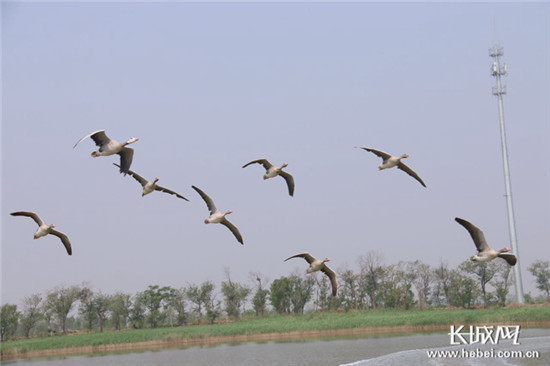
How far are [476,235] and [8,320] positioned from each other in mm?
72989

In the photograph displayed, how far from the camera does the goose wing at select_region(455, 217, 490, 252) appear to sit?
18.1m

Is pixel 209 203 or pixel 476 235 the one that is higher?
pixel 209 203

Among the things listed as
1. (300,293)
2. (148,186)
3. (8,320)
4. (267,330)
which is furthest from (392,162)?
(8,320)

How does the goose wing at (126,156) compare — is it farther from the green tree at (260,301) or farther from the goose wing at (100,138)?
the green tree at (260,301)

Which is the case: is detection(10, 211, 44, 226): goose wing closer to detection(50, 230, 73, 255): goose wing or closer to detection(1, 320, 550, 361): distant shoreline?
detection(50, 230, 73, 255): goose wing

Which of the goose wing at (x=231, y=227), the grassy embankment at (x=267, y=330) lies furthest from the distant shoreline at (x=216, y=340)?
the goose wing at (x=231, y=227)

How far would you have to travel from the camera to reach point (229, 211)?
74.9ft

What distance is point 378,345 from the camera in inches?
1681

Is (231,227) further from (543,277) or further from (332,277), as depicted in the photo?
(543,277)

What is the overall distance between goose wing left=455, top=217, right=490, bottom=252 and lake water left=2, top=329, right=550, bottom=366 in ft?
46.0

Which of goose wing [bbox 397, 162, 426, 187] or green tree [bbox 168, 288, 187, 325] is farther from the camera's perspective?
green tree [bbox 168, 288, 187, 325]

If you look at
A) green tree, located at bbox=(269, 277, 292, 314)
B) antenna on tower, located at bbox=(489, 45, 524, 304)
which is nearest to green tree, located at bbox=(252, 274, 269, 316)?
green tree, located at bbox=(269, 277, 292, 314)

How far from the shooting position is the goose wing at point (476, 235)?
18056 mm

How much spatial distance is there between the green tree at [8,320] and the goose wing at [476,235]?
72335 mm
